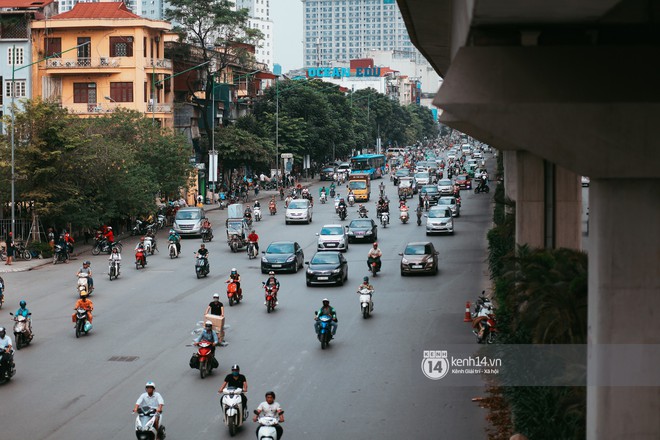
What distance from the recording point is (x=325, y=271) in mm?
34781

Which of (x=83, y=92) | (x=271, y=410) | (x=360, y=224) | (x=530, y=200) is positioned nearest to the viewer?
(x=271, y=410)

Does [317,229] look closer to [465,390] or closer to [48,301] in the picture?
[48,301]

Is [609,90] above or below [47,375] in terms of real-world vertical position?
above

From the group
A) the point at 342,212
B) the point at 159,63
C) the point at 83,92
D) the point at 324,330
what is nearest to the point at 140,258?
the point at 324,330

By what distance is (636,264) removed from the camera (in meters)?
11.2

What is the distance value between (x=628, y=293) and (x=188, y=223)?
41.4 meters

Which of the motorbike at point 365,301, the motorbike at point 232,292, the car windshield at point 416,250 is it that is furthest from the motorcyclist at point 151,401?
the car windshield at point 416,250

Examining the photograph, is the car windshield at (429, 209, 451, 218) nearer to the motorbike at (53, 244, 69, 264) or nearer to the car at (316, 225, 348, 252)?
the car at (316, 225, 348, 252)

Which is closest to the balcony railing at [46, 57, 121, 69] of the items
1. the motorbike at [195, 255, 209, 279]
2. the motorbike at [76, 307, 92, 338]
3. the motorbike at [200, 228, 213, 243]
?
the motorbike at [200, 228, 213, 243]

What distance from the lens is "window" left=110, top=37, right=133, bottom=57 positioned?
7025cm

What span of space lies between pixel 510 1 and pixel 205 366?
13.0 metres

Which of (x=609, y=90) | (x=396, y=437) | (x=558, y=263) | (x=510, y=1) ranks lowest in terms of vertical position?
(x=396, y=437)

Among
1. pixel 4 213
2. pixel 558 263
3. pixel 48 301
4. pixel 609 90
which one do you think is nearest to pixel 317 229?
pixel 4 213

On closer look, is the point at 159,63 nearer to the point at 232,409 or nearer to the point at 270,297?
the point at 270,297
